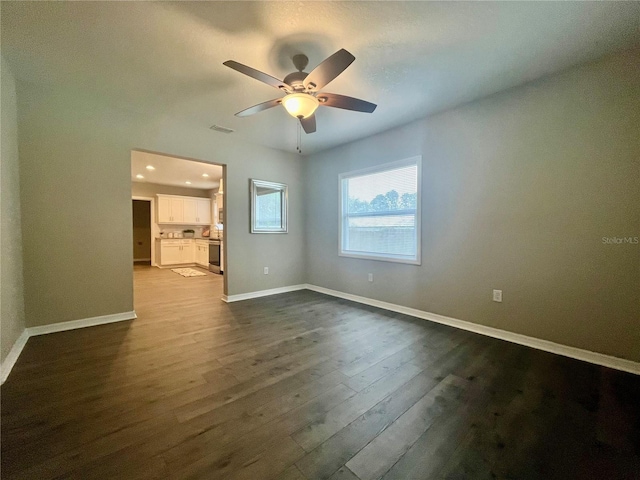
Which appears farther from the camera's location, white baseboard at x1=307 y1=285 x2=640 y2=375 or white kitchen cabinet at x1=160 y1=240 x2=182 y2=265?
white kitchen cabinet at x1=160 y1=240 x2=182 y2=265

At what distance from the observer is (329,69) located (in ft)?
5.93

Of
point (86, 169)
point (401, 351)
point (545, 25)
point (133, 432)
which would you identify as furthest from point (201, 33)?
point (401, 351)

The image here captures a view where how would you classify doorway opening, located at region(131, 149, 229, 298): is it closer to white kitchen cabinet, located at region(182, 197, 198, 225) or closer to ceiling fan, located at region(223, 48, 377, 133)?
white kitchen cabinet, located at region(182, 197, 198, 225)

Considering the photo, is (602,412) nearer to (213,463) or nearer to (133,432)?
Answer: (213,463)

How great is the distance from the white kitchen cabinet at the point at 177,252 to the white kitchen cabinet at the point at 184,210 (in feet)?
2.29

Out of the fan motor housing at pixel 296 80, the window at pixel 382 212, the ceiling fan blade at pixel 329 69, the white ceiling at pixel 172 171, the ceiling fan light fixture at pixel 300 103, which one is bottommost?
the window at pixel 382 212

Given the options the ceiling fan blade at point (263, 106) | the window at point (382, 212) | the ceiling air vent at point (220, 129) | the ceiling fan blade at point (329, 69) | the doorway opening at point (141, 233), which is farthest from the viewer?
the doorway opening at point (141, 233)

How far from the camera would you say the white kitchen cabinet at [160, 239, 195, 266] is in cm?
796

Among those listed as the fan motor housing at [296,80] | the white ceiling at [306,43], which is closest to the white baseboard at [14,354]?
the white ceiling at [306,43]

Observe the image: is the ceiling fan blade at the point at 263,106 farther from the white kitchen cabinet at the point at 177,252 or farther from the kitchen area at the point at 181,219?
the white kitchen cabinet at the point at 177,252

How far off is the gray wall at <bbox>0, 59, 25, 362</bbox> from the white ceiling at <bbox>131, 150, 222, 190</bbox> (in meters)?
1.93

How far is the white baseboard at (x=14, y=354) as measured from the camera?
1.96m

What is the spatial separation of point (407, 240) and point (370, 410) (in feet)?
7.91

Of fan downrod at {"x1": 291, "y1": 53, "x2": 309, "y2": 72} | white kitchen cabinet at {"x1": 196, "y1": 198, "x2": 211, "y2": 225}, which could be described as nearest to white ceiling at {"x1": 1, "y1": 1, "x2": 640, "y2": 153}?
fan downrod at {"x1": 291, "y1": 53, "x2": 309, "y2": 72}
